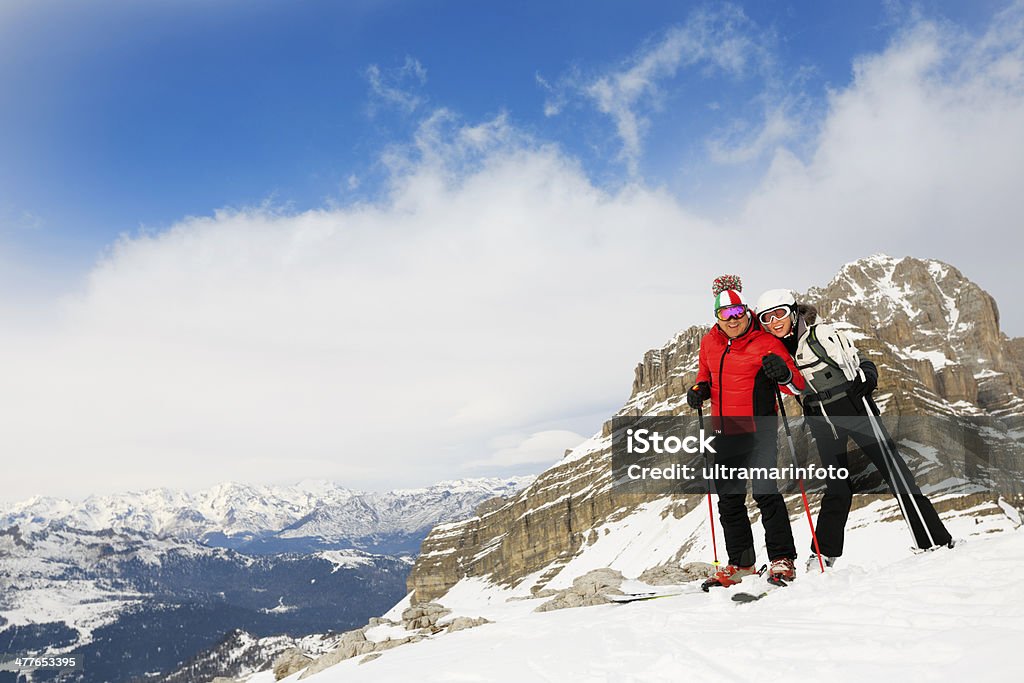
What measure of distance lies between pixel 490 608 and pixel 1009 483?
58720mm

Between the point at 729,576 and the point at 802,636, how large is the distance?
175 inches

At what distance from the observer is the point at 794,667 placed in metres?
5.48

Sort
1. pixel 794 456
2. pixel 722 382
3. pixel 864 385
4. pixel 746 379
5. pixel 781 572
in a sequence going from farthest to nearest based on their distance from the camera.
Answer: pixel 794 456 → pixel 722 382 → pixel 746 379 → pixel 864 385 → pixel 781 572

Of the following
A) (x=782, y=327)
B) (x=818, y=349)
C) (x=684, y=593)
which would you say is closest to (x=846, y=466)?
(x=818, y=349)

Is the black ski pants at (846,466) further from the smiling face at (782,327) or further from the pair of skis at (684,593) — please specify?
the pair of skis at (684,593)

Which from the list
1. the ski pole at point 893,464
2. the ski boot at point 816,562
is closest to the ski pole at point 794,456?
the ski boot at point 816,562

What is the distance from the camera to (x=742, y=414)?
10.3 m

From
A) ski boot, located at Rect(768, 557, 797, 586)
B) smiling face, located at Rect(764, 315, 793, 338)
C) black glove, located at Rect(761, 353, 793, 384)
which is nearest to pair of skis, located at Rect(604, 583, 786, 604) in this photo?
ski boot, located at Rect(768, 557, 797, 586)

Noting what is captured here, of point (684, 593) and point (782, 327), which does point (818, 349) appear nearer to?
point (782, 327)

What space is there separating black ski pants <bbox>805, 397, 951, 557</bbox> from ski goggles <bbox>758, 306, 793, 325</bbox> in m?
1.63

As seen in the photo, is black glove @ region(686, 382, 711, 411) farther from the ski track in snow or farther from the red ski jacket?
the ski track in snow

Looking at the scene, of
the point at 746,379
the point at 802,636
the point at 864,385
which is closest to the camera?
the point at 802,636

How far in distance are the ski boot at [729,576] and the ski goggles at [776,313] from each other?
4.22 m

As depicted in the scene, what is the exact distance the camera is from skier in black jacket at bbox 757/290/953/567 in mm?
9844
